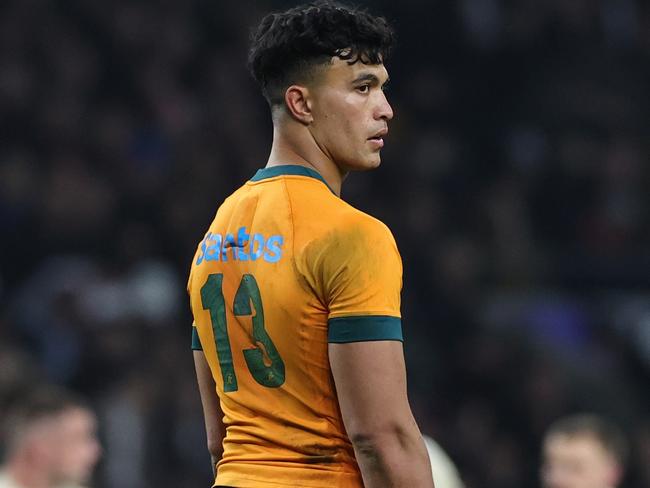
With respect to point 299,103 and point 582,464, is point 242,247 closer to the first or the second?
point 299,103

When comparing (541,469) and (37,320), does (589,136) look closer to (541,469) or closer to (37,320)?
(541,469)

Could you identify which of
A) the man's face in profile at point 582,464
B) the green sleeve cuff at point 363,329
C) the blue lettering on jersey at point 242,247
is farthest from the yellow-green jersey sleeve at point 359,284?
the man's face in profile at point 582,464

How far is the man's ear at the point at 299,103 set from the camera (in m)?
2.83

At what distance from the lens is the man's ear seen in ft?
9.28

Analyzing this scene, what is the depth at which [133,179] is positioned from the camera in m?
9.22

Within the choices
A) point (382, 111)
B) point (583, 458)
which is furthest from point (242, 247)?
point (583, 458)

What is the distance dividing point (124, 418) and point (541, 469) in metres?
2.58

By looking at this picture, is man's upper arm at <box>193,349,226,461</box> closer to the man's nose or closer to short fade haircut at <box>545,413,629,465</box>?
the man's nose

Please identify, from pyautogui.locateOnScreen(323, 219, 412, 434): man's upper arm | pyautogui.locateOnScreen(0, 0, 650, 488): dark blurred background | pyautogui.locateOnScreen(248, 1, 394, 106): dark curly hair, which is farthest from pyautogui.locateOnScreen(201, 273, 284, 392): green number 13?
pyautogui.locateOnScreen(0, 0, 650, 488): dark blurred background

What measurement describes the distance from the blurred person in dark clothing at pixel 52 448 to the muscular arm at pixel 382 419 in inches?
104

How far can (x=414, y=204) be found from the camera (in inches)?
375

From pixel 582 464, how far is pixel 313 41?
2606 millimetres

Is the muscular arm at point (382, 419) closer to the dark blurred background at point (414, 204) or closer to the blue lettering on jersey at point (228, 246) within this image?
the blue lettering on jersey at point (228, 246)

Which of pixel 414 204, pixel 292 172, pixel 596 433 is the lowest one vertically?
pixel 596 433
